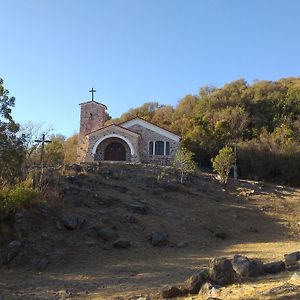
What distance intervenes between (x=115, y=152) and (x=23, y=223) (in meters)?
20.8

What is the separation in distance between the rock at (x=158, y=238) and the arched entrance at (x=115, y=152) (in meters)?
18.6

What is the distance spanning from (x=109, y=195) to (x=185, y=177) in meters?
7.64

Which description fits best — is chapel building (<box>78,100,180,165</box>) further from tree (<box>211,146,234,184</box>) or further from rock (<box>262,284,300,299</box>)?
rock (<box>262,284,300,299</box>)

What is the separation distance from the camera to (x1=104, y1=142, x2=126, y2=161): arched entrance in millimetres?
34094

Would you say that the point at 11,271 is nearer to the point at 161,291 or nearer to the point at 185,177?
the point at 161,291

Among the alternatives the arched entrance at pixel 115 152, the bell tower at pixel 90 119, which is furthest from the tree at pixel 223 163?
the bell tower at pixel 90 119

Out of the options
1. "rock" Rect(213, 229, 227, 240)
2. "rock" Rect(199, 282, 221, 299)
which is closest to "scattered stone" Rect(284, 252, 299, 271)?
"rock" Rect(199, 282, 221, 299)

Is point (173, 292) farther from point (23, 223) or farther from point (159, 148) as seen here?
point (159, 148)

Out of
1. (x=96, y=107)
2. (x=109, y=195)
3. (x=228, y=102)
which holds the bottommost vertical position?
(x=109, y=195)

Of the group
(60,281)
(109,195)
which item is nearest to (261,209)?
(109,195)

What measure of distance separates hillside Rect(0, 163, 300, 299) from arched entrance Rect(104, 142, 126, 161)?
26.2 ft

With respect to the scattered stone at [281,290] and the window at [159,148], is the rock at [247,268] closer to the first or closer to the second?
the scattered stone at [281,290]

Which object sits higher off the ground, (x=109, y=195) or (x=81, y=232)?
(x=109, y=195)

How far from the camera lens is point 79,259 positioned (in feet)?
42.4
